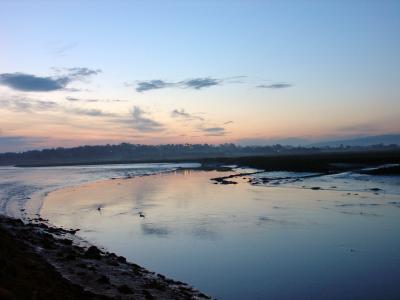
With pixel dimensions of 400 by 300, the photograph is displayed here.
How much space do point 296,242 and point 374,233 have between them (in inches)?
148

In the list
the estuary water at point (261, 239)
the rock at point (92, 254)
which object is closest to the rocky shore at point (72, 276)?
the rock at point (92, 254)

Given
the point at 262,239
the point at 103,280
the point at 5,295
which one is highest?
the point at 5,295

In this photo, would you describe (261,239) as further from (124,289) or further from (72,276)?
(72,276)

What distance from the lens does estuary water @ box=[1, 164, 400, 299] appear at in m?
12.9

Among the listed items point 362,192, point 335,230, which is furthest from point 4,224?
point 362,192

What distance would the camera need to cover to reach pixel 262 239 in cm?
1892

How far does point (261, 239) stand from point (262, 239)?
42mm

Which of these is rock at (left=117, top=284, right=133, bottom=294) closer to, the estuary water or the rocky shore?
the rocky shore

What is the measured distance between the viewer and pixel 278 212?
26547mm

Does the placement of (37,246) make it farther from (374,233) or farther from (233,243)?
(374,233)

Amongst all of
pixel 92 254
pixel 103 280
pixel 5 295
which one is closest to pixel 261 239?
pixel 92 254

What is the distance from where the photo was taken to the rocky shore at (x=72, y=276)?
10352 millimetres

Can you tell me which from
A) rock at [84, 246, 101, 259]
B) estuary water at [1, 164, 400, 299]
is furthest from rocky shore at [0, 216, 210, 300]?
estuary water at [1, 164, 400, 299]

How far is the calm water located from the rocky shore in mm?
1003
